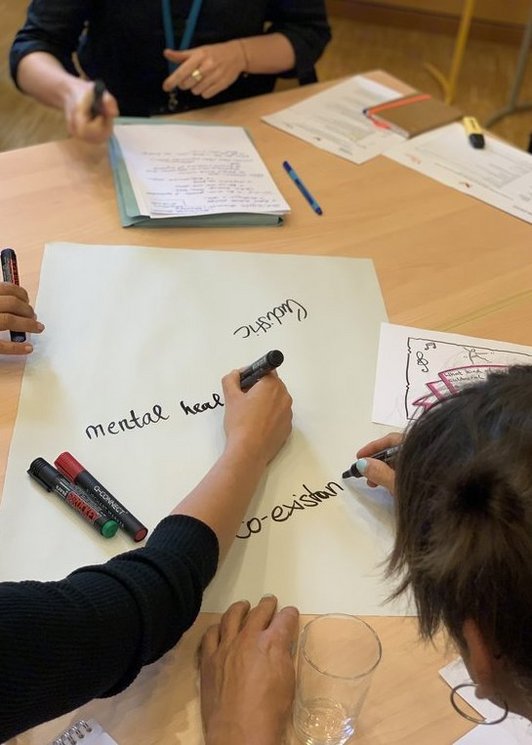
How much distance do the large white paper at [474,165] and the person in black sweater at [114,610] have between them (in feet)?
2.41

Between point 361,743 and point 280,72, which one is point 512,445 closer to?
point 361,743

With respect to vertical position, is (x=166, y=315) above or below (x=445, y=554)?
below

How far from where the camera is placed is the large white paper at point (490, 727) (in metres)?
0.69

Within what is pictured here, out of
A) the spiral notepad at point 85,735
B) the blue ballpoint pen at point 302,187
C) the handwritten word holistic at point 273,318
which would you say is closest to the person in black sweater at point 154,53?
the blue ballpoint pen at point 302,187

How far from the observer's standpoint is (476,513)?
56 cm

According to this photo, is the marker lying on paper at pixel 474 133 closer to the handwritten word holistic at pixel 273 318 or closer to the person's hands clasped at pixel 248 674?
the handwritten word holistic at pixel 273 318

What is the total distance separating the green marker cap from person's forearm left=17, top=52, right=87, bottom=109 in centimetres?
82

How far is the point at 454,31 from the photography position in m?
Answer: 3.60

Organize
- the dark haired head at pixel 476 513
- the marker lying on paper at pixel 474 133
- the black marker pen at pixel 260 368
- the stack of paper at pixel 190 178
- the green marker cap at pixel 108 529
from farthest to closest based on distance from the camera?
the marker lying on paper at pixel 474 133 → the stack of paper at pixel 190 178 → the black marker pen at pixel 260 368 → the green marker cap at pixel 108 529 → the dark haired head at pixel 476 513

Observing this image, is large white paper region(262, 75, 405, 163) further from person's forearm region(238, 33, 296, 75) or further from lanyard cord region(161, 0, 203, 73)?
lanyard cord region(161, 0, 203, 73)

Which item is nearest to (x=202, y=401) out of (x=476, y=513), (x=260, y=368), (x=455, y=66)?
(x=260, y=368)

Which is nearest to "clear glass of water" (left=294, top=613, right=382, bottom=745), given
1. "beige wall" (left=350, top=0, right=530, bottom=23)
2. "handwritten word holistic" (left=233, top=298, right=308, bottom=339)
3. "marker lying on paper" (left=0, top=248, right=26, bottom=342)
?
"handwritten word holistic" (left=233, top=298, right=308, bottom=339)

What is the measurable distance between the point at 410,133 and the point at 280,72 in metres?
0.31

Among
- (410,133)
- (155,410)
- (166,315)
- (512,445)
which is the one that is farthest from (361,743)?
(410,133)
